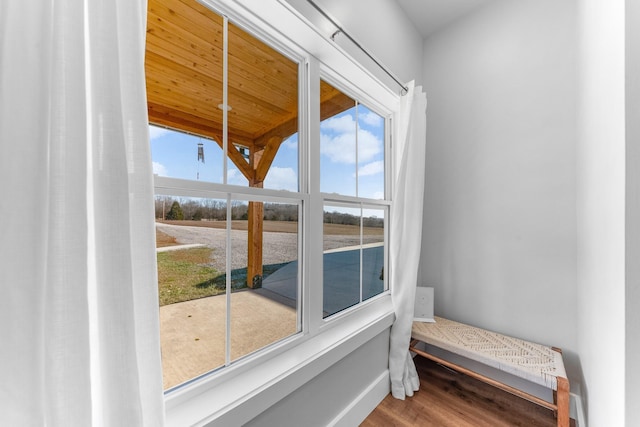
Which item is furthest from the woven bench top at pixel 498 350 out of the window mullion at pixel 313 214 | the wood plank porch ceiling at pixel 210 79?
the wood plank porch ceiling at pixel 210 79

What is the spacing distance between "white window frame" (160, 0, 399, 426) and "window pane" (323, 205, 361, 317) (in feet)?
0.27

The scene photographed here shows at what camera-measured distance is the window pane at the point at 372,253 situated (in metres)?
1.83

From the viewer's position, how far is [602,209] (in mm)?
983

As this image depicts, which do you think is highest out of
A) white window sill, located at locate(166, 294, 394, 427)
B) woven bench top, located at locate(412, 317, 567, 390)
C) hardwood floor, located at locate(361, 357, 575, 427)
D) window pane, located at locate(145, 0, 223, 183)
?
window pane, located at locate(145, 0, 223, 183)

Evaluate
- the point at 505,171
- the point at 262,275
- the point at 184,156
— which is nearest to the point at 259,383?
the point at 262,275

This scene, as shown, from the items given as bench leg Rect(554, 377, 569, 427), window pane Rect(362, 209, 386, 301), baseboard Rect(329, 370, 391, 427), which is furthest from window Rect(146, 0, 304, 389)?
bench leg Rect(554, 377, 569, 427)

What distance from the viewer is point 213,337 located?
Answer: 3.40 feet

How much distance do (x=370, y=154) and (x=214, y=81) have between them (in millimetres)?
1183

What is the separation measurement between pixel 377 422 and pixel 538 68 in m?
2.46

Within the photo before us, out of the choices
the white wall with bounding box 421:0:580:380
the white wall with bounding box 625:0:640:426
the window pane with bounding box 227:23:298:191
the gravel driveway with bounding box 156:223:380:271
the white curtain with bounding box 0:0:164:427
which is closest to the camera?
the white curtain with bounding box 0:0:164:427

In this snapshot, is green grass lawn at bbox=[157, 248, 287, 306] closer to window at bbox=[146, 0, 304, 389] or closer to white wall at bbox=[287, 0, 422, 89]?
window at bbox=[146, 0, 304, 389]

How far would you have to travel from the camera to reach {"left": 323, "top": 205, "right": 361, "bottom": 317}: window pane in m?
1.55

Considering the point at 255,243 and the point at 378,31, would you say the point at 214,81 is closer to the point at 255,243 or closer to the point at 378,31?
the point at 255,243

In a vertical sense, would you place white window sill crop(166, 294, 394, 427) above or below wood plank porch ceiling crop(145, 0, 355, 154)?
below
